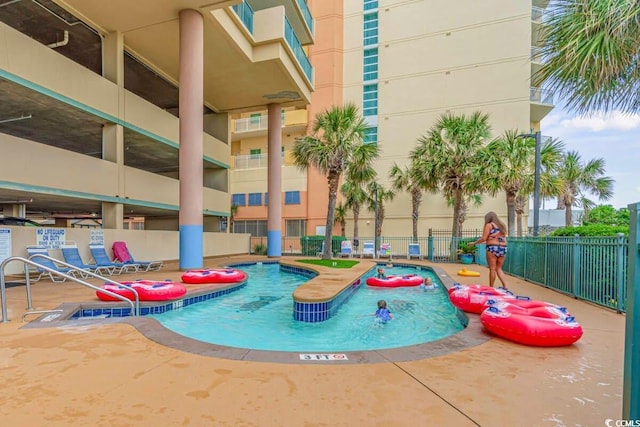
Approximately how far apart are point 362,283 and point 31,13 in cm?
1331

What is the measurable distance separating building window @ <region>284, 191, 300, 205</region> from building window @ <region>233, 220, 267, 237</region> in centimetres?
240

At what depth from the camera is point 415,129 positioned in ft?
75.3

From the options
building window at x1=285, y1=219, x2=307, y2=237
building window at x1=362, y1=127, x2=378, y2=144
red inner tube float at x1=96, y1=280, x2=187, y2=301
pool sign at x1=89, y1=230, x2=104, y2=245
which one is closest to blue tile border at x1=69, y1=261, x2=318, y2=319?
red inner tube float at x1=96, y1=280, x2=187, y2=301

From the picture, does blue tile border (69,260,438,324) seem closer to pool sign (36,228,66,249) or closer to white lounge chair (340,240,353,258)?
pool sign (36,228,66,249)

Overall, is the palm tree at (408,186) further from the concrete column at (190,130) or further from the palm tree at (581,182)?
the concrete column at (190,130)

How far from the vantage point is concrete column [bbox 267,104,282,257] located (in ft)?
55.9

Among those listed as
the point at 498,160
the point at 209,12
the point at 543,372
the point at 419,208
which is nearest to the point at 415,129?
the point at 419,208

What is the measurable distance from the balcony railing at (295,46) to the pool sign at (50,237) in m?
10.4

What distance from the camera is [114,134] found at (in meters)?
11.1

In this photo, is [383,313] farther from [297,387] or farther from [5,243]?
[5,243]

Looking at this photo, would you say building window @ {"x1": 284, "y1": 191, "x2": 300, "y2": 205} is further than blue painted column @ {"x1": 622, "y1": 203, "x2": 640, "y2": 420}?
Yes

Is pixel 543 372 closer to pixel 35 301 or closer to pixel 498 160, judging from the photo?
pixel 35 301

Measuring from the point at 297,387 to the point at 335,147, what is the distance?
11912mm

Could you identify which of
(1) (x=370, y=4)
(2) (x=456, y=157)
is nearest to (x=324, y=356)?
(2) (x=456, y=157)
